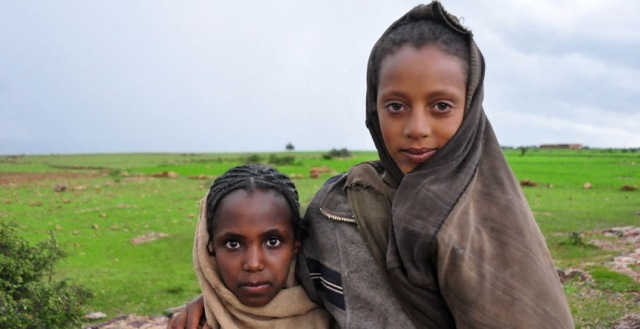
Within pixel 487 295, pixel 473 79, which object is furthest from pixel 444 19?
pixel 487 295

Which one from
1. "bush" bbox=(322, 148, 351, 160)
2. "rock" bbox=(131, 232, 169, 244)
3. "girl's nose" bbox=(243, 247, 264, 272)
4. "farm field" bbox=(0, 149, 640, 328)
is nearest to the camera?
"girl's nose" bbox=(243, 247, 264, 272)

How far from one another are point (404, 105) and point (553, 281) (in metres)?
0.76

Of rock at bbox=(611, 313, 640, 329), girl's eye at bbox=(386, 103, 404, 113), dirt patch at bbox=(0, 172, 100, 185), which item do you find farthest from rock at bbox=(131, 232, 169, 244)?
dirt patch at bbox=(0, 172, 100, 185)

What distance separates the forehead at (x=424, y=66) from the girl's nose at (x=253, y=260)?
89 cm

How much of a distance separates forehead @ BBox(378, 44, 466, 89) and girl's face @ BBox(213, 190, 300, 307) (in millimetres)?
791

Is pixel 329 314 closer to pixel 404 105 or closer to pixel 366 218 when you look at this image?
pixel 366 218

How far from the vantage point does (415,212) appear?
150cm

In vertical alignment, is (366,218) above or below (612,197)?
above

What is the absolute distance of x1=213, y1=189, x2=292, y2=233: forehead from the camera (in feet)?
6.40

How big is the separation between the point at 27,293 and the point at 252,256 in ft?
10.3

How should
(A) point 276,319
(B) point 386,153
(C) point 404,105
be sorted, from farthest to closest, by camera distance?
(A) point 276,319 < (B) point 386,153 < (C) point 404,105

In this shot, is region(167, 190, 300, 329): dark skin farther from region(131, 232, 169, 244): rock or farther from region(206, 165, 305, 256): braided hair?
region(131, 232, 169, 244): rock

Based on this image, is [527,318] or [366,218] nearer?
[527,318]

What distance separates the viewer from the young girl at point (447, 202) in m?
1.46
